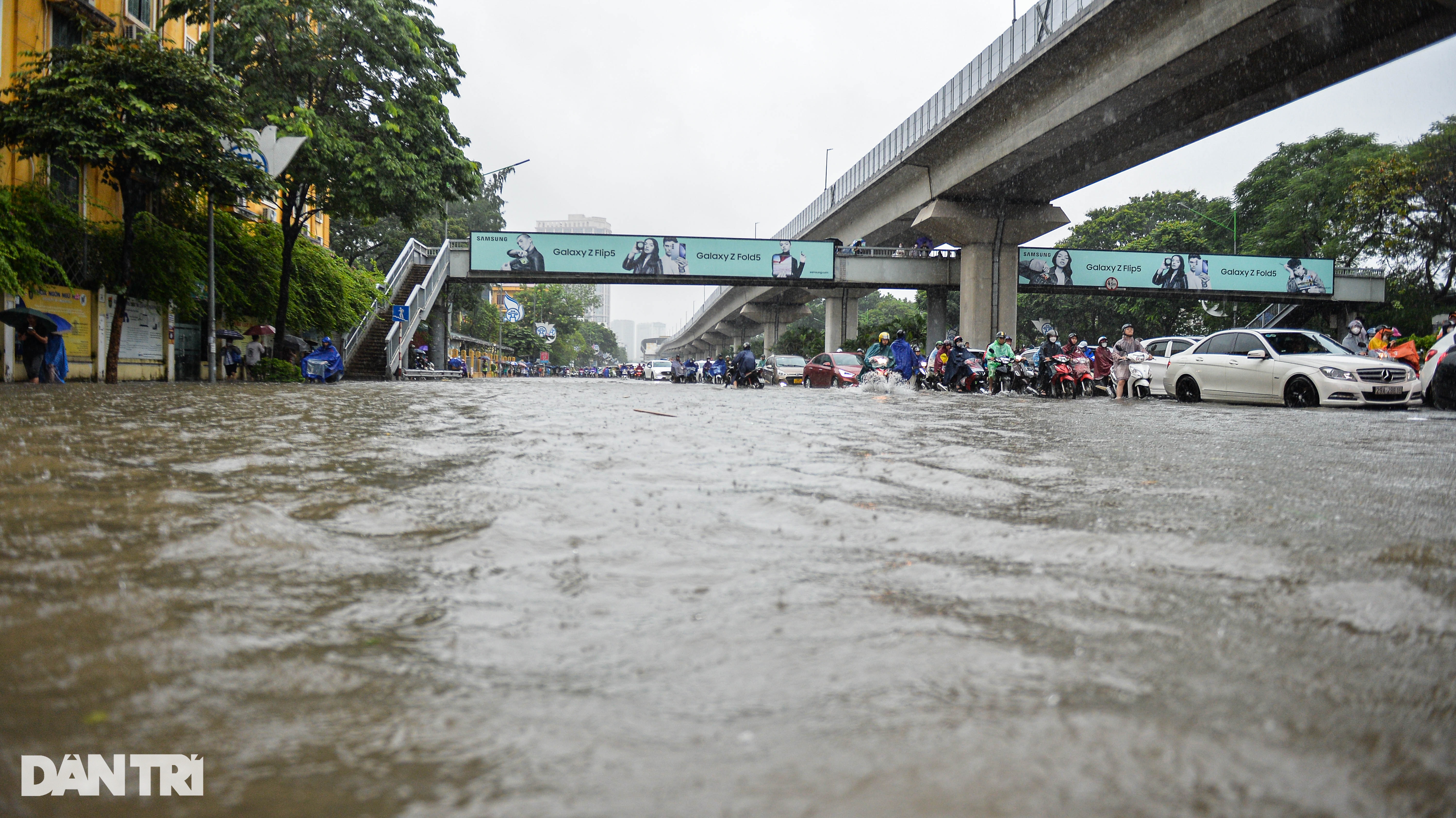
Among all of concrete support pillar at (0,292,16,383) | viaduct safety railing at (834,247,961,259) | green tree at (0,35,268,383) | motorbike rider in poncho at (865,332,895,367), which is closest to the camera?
green tree at (0,35,268,383)

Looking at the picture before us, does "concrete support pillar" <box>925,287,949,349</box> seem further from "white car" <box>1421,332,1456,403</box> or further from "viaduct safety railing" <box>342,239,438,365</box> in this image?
"white car" <box>1421,332,1456,403</box>

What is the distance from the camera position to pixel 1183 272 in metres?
38.5

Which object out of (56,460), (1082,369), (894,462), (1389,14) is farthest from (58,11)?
(1389,14)

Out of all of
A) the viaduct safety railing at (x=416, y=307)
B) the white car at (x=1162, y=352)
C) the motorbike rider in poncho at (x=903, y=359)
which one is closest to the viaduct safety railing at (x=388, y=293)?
the viaduct safety railing at (x=416, y=307)

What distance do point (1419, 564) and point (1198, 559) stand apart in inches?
26.4

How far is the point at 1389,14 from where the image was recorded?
53.3 ft

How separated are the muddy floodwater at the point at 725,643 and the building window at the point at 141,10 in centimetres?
2118

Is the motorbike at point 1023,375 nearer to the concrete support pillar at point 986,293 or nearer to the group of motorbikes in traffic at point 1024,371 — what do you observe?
the group of motorbikes in traffic at point 1024,371

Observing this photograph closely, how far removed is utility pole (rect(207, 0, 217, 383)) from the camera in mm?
18594

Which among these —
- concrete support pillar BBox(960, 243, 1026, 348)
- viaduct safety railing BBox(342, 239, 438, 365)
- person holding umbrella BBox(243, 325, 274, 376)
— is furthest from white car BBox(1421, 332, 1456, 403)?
viaduct safety railing BBox(342, 239, 438, 365)

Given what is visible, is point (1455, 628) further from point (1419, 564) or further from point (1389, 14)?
point (1389, 14)

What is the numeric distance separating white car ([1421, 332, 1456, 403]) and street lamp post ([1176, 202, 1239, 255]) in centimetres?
3727

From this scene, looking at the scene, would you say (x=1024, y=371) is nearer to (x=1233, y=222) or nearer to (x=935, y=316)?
(x=935, y=316)

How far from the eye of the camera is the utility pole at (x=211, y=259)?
61.0ft
